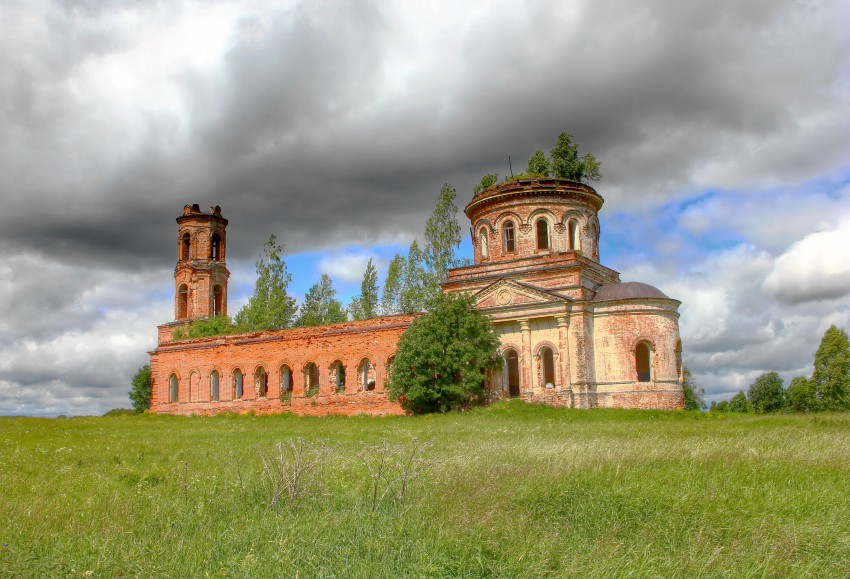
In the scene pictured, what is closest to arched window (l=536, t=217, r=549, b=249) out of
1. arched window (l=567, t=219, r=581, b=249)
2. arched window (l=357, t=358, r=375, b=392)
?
arched window (l=567, t=219, r=581, b=249)

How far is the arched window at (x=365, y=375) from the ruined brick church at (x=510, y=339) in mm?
60

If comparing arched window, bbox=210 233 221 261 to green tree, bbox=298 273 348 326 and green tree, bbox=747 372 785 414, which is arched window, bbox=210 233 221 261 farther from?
green tree, bbox=747 372 785 414

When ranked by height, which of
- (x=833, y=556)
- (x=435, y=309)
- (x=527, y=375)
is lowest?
(x=833, y=556)

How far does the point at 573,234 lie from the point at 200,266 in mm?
22831

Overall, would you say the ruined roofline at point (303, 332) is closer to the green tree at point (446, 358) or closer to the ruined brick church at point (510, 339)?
the ruined brick church at point (510, 339)

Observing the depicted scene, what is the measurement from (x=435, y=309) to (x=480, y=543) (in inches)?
859

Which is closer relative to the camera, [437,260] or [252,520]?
[252,520]

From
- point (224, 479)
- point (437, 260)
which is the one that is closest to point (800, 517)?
point (224, 479)

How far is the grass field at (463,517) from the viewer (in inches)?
224

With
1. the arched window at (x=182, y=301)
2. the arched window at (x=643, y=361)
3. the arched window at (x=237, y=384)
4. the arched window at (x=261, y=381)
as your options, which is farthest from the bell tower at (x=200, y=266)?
the arched window at (x=643, y=361)

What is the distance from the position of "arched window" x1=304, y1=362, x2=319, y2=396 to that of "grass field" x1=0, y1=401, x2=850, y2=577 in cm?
2201

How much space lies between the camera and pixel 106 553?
5.68 m

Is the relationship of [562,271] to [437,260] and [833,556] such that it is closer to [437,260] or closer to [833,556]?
[437,260]

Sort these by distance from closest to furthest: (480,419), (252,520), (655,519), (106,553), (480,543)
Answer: (106,553) < (480,543) < (252,520) < (655,519) < (480,419)
